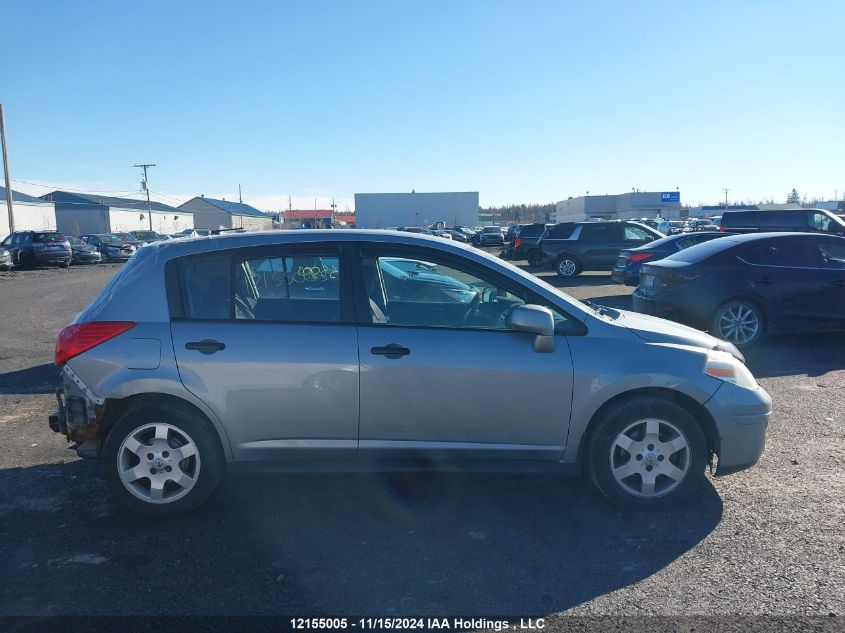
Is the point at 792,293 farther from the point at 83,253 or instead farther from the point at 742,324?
the point at 83,253

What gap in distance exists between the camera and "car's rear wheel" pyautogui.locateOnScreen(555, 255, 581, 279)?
67.7 feet

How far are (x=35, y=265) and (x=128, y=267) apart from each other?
1264 inches

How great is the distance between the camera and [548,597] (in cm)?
322

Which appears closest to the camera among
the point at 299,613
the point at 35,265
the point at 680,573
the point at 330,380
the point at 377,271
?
the point at 299,613

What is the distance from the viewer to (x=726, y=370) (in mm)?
4195

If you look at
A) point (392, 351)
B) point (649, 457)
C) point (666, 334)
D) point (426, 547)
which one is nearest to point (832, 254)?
point (666, 334)

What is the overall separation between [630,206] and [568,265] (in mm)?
69836

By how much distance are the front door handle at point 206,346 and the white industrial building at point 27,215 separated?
59030mm

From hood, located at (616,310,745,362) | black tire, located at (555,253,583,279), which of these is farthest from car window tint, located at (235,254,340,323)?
black tire, located at (555,253,583,279)

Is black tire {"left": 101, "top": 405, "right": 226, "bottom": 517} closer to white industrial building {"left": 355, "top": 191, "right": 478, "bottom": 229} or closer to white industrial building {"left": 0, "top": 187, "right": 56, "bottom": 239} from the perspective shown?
white industrial building {"left": 0, "top": 187, "right": 56, "bottom": 239}

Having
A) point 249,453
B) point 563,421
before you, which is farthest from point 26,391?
point 563,421

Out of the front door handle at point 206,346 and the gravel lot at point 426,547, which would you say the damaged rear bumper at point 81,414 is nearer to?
the gravel lot at point 426,547

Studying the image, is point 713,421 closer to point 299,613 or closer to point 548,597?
point 548,597

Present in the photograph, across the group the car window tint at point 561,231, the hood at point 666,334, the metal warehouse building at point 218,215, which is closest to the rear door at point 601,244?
the car window tint at point 561,231
